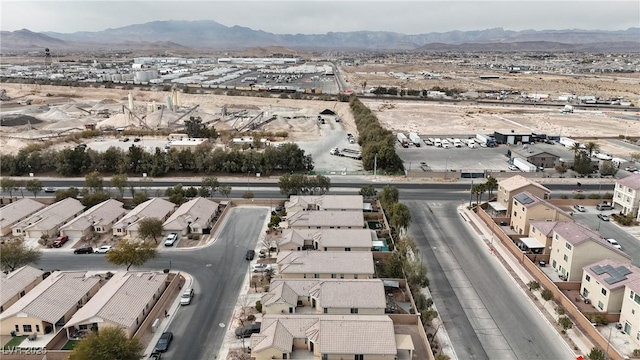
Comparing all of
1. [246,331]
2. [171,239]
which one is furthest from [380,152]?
[246,331]

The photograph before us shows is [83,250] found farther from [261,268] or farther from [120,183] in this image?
[261,268]

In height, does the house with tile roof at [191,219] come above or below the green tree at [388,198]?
below

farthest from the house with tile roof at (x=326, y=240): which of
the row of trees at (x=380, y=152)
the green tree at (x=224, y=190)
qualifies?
the row of trees at (x=380, y=152)

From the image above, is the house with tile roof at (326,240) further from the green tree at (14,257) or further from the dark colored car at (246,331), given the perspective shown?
the green tree at (14,257)

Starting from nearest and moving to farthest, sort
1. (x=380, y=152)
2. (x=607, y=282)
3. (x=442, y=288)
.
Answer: (x=607, y=282) < (x=442, y=288) < (x=380, y=152)

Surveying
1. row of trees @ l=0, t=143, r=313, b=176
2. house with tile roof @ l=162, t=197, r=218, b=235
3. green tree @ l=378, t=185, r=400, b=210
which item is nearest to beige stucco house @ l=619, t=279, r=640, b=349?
green tree @ l=378, t=185, r=400, b=210
